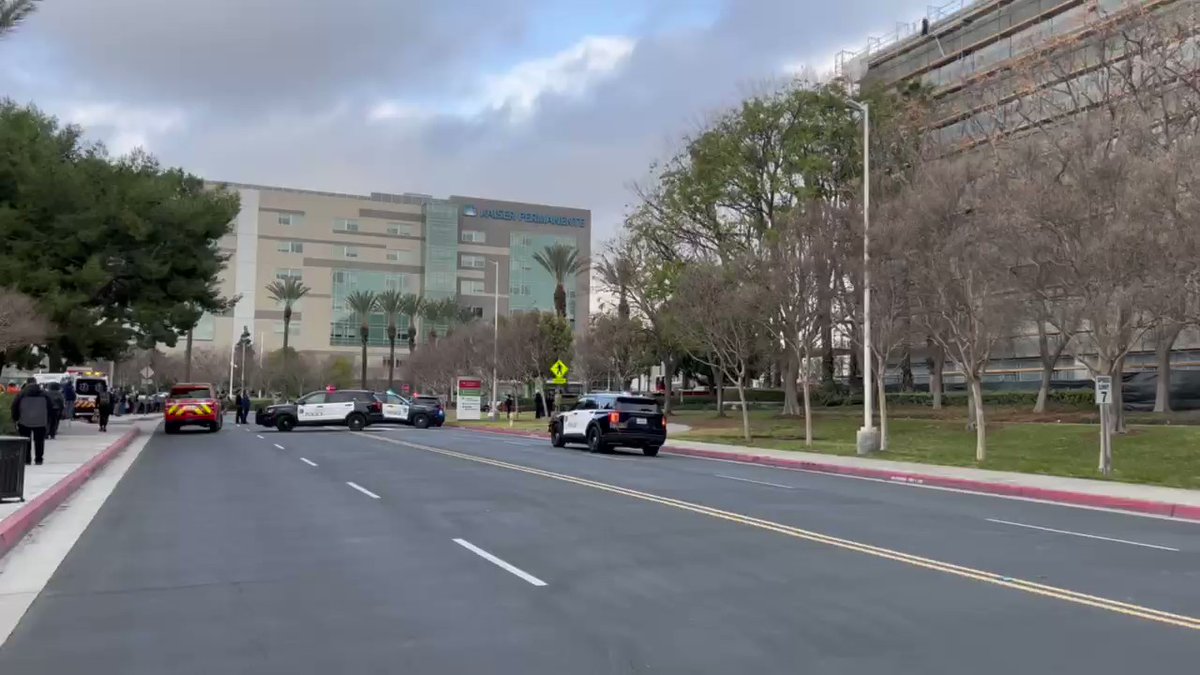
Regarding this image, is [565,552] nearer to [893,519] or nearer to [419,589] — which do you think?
[419,589]

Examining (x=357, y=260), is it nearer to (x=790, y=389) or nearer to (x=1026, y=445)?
(x=790, y=389)

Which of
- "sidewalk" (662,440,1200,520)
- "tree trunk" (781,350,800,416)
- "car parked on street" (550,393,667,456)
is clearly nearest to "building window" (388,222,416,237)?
"tree trunk" (781,350,800,416)

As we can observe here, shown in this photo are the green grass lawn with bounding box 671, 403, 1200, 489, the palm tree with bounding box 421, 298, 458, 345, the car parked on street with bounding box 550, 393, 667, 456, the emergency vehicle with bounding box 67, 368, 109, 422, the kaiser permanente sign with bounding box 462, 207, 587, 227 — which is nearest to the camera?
the green grass lawn with bounding box 671, 403, 1200, 489

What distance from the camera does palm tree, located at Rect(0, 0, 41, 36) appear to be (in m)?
9.81

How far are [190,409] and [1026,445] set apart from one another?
2917cm

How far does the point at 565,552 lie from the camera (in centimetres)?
1105

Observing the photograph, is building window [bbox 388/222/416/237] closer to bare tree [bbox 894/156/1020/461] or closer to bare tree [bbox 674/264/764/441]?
bare tree [bbox 674/264/764/441]

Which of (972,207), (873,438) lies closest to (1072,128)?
(972,207)

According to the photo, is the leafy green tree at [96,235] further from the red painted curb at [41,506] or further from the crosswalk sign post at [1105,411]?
the crosswalk sign post at [1105,411]

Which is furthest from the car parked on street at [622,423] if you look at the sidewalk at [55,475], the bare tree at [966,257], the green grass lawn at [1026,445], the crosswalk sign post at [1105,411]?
the sidewalk at [55,475]

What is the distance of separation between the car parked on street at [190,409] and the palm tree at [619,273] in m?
21.7

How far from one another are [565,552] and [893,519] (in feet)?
18.6

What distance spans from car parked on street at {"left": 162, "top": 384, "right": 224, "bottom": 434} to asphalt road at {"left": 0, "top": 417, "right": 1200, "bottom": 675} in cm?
2319

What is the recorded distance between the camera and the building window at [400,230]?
12338 cm
